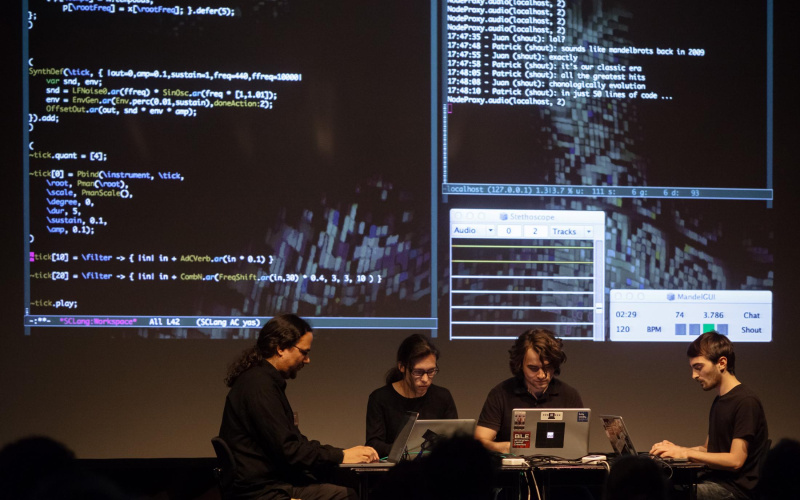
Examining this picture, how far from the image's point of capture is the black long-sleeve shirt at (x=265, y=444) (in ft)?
10.8

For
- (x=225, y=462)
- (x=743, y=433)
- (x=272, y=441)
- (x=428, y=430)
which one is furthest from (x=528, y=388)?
(x=225, y=462)

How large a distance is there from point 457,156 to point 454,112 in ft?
0.87

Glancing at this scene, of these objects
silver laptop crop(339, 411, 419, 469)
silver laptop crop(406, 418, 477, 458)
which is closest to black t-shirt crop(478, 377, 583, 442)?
silver laptop crop(406, 418, 477, 458)

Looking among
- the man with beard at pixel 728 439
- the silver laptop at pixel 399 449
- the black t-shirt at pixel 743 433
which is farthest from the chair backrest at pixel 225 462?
the black t-shirt at pixel 743 433

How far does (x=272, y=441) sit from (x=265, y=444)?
0.06 m

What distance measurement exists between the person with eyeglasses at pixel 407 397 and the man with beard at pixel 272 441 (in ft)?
1.60

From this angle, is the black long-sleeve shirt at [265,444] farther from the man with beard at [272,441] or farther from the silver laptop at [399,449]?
the silver laptop at [399,449]

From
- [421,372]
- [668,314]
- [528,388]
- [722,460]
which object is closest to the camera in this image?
[722,460]

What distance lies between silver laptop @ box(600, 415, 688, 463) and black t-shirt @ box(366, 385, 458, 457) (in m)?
0.85

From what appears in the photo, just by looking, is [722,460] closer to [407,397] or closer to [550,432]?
[550,432]

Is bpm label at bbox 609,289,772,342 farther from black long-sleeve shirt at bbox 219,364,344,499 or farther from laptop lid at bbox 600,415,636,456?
black long-sleeve shirt at bbox 219,364,344,499

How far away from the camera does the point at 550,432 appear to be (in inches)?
140

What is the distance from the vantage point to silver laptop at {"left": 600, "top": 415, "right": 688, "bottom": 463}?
3.49 m

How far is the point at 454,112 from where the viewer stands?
467 cm
